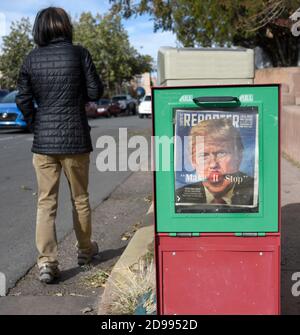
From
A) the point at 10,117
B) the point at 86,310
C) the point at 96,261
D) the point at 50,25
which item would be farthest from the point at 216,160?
the point at 10,117

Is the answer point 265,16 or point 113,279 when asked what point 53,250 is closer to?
point 113,279

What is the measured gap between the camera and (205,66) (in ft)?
15.3

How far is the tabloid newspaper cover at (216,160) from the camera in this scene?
10.4 ft

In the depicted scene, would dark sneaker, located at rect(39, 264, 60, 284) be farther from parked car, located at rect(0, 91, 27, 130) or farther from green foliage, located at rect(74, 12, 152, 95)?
green foliage, located at rect(74, 12, 152, 95)

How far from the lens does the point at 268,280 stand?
10.8ft

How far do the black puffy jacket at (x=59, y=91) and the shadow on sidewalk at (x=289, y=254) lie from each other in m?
1.84

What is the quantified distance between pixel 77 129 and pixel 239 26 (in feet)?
40.5

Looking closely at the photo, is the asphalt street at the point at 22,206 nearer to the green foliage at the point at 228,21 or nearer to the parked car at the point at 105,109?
the green foliage at the point at 228,21

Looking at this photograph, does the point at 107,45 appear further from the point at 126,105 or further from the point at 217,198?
the point at 217,198

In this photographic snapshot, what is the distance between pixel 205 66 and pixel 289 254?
→ 5.74ft
